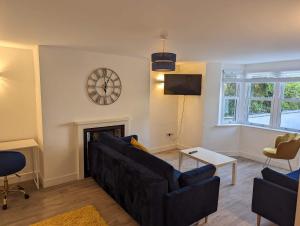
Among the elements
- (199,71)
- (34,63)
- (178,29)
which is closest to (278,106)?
(199,71)

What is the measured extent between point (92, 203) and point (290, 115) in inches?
178

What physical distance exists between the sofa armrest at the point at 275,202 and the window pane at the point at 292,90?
2999 millimetres

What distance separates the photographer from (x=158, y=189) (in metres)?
2.24

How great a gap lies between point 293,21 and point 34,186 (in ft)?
14.1

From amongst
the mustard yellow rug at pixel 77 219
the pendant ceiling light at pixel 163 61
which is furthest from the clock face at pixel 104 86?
the mustard yellow rug at pixel 77 219

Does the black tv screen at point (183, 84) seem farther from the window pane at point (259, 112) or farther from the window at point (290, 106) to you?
the window at point (290, 106)

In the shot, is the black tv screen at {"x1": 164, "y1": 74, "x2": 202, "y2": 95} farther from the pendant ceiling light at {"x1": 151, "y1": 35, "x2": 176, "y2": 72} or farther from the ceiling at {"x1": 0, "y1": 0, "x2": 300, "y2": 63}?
the pendant ceiling light at {"x1": 151, "y1": 35, "x2": 176, "y2": 72}

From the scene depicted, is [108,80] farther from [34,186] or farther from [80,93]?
[34,186]

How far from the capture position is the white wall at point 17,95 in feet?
11.5

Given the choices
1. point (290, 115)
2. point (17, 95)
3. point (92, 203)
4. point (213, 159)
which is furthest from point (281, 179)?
point (17, 95)

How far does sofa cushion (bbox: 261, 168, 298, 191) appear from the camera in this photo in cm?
233

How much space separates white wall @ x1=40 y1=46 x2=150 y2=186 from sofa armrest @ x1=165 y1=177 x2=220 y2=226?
2311 millimetres

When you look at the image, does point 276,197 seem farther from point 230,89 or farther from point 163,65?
point 230,89

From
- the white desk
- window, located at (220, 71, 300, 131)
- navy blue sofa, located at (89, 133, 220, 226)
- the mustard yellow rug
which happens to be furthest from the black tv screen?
the mustard yellow rug
